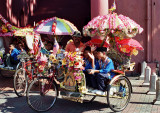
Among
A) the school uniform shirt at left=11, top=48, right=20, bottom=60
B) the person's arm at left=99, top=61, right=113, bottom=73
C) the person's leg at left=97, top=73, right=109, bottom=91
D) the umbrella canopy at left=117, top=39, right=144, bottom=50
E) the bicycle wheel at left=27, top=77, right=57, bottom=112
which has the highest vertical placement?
the umbrella canopy at left=117, top=39, right=144, bottom=50

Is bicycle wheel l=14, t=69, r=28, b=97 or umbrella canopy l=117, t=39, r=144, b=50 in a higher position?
umbrella canopy l=117, t=39, r=144, b=50

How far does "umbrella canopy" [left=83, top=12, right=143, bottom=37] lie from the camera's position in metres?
5.96

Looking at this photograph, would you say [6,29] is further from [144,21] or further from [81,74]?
[144,21]

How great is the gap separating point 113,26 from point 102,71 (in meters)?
1.10

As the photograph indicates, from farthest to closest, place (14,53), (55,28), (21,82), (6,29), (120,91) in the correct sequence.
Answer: (14,53), (6,29), (55,28), (21,82), (120,91)

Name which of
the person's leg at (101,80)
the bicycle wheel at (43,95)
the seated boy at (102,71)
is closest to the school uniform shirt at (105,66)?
the seated boy at (102,71)

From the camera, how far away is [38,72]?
6.00 meters

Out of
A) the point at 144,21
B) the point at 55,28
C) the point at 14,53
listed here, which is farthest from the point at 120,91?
the point at 144,21

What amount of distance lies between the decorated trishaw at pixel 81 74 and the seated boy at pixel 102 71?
127mm

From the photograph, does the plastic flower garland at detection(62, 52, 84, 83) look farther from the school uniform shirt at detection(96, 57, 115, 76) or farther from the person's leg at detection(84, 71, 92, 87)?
the school uniform shirt at detection(96, 57, 115, 76)

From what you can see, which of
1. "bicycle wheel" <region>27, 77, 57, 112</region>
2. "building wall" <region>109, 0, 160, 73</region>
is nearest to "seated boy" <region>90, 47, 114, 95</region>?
"bicycle wheel" <region>27, 77, 57, 112</region>

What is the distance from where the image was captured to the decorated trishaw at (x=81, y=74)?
19.0 ft

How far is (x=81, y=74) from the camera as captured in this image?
581cm

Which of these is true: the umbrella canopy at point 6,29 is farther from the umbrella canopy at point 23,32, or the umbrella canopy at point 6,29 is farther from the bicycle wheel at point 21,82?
the bicycle wheel at point 21,82
